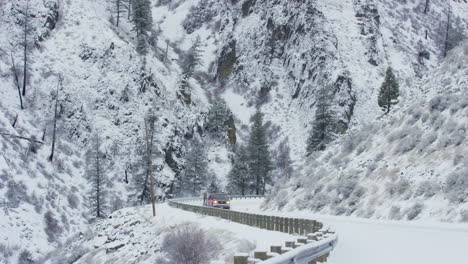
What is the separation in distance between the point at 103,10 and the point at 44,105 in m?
33.5

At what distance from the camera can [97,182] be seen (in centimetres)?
5138

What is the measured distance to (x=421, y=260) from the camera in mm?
10508

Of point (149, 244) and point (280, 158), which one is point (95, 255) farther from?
point (280, 158)

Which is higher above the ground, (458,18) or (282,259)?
(458,18)

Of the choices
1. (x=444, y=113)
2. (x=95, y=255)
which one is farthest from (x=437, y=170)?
(x=95, y=255)

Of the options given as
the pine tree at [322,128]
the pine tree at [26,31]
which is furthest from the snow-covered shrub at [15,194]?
the pine tree at [322,128]

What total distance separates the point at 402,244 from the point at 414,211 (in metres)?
6.90

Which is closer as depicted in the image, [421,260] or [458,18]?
[421,260]

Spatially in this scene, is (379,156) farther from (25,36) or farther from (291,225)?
(25,36)

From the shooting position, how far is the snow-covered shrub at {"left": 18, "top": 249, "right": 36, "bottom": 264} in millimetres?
36562

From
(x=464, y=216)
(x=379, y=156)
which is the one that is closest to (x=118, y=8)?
(x=379, y=156)

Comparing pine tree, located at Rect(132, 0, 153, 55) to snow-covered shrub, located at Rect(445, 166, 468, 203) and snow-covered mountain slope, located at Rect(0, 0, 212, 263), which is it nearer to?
snow-covered mountain slope, located at Rect(0, 0, 212, 263)

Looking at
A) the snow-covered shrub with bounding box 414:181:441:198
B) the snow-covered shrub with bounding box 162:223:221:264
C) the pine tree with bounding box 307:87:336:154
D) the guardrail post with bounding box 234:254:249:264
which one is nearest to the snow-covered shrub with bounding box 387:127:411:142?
the snow-covered shrub with bounding box 414:181:441:198

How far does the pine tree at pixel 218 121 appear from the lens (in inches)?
3071
